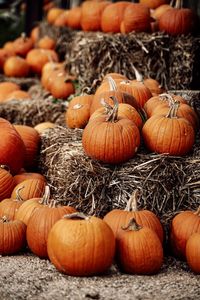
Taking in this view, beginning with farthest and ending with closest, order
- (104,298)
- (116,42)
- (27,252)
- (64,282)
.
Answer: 1. (116,42)
2. (27,252)
3. (64,282)
4. (104,298)

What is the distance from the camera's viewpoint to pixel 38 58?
9.95 m

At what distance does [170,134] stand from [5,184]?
51.8 inches

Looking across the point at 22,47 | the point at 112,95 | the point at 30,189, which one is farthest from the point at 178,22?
the point at 22,47

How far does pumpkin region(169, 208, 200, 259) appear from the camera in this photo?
456 cm

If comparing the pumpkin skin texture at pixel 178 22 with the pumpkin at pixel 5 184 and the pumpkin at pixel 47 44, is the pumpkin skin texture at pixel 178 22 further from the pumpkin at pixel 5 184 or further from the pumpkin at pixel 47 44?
Result: the pumpkin at pixel 47 44

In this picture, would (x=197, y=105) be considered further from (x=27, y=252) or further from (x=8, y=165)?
(x=27, y=252)

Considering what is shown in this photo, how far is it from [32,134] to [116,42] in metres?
1.63

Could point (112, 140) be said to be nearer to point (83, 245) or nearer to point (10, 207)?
point (10, 207)

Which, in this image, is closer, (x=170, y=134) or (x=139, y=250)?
(x=139, y=250)

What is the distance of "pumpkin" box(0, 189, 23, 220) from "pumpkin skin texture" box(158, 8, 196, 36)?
2935 millimetres

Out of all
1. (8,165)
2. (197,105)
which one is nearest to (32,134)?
(8,165)

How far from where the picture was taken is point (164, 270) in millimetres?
4461

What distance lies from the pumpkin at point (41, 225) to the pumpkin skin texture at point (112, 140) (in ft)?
1.65

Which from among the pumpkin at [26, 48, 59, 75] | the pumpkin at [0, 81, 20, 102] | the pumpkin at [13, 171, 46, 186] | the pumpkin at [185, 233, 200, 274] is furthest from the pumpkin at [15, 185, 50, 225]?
the pumpkin at [26, 48, 59, 75]
